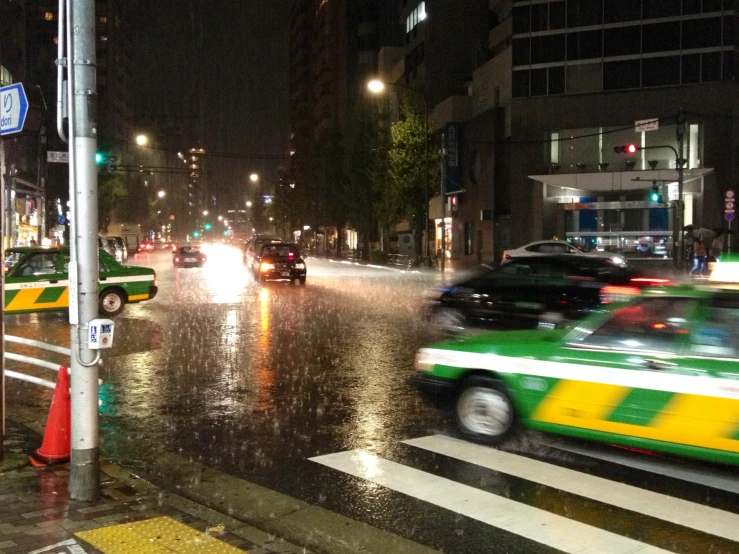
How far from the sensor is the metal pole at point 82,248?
5645mm

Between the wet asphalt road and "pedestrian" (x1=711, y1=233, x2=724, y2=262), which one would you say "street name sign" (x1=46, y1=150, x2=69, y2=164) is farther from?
"pedestrian" (x1=711, y1=233, x2=724, y2=262)

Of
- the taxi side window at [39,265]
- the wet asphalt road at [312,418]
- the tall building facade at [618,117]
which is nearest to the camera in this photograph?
the wet asphalt road at [312,418]

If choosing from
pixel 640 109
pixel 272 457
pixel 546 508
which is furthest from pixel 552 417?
pixel 640 109

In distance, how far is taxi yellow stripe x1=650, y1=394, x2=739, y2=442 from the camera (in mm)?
5730

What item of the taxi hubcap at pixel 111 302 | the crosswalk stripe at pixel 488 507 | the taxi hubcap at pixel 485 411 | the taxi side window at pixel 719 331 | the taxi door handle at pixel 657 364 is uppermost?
the taxi side window at pixel 719 331

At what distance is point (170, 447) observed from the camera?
743 cm

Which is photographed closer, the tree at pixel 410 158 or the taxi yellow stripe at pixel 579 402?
the taxi yellow stripe at pixel 579 402

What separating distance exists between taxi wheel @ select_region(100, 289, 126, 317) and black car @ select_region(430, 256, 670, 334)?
27.7 ft

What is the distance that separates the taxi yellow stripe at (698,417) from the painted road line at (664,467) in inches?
23.2

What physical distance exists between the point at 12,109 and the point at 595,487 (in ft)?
18.4

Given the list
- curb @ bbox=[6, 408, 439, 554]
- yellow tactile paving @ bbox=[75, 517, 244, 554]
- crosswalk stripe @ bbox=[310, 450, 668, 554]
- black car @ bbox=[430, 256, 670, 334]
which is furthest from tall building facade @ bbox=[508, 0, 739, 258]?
yellow tactile paving @ bbox=[75, 517, 244, 554]

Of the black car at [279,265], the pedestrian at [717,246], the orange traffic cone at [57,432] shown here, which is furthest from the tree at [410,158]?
the orange traffic cone at [57,432]

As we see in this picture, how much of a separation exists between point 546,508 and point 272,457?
8.47ft

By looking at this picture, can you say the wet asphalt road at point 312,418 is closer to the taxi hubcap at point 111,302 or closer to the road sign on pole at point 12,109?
the taxi hubcap at point 111,302
